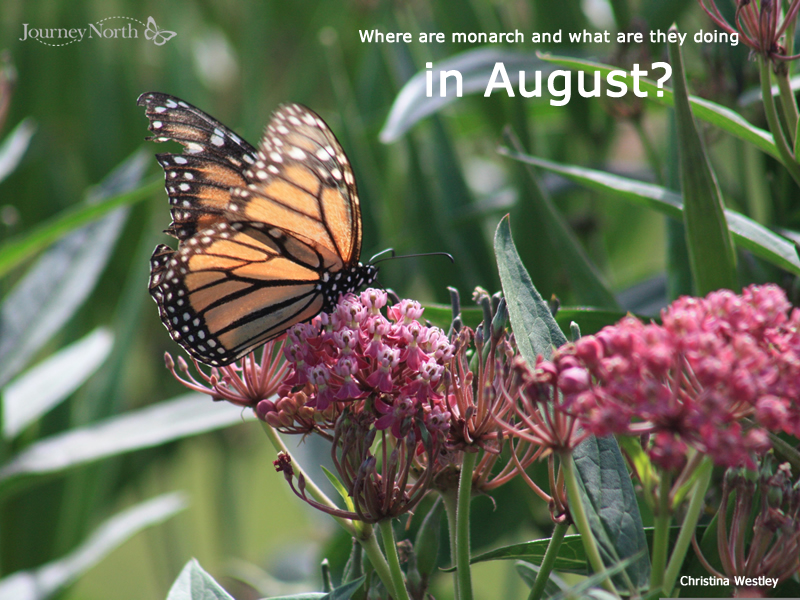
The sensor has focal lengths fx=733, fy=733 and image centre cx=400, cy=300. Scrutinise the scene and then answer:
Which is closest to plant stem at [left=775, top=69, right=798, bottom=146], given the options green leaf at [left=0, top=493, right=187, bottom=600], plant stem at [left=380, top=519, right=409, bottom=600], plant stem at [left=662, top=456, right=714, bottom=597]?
plant stem at [left=662, top=456, right=714, bottom=597]

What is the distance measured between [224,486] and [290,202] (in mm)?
1358

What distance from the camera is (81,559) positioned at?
47.7 inches

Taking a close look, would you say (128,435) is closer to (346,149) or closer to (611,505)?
(346,149)

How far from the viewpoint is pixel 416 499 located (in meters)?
0.46

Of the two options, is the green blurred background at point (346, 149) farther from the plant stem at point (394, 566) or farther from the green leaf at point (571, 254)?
the plant stem at point (394, 566)

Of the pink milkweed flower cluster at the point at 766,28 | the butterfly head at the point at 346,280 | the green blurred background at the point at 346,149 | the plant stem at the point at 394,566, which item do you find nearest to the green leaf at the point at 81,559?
the green blurred background at the point at 346,149

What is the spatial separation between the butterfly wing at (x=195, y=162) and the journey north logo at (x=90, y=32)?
107 cm

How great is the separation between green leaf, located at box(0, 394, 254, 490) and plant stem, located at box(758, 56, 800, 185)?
2.58ft

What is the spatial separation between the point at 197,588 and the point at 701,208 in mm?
441

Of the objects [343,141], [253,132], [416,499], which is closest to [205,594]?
[416,499]

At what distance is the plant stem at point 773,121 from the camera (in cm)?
51

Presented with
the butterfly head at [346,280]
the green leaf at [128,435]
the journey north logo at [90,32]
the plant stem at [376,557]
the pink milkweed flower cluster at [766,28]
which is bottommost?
the green leaf at [128,435]

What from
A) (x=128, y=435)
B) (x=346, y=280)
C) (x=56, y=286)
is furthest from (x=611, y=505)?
(x=56, y=286)

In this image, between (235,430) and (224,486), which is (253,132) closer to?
(235,430)
